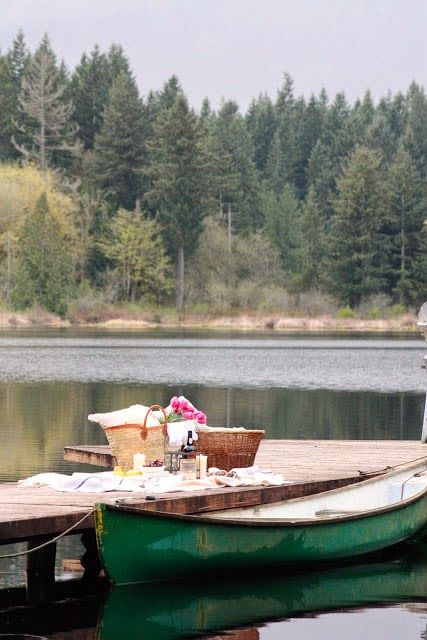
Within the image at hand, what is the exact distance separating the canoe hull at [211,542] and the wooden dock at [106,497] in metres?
0.33

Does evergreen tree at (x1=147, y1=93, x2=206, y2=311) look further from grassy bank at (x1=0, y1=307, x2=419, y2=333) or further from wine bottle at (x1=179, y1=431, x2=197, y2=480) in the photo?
wine bottle at (x1=179, y1=431, x2=197, y2=480)

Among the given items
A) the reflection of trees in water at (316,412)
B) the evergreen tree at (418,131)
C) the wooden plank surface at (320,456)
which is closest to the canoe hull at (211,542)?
the wooden plank surface at (320,456)

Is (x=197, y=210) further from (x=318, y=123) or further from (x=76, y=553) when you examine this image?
(x=76, y=553)

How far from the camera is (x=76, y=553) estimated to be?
47.9 ft

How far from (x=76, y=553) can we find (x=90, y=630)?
2.77 meters

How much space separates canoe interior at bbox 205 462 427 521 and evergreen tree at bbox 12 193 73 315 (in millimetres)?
79415

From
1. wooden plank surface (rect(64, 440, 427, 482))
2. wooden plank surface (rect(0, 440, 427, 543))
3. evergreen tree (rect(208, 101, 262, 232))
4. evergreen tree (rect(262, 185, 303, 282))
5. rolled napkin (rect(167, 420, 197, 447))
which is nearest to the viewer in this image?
wooden plank surface (rect(0, 440, 427, 543))

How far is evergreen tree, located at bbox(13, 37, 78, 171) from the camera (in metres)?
113

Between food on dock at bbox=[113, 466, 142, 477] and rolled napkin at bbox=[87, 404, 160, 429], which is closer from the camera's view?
food on dock at bbox=[113, 466, 142, 477]

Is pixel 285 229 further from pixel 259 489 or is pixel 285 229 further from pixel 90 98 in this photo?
pixel 259 489

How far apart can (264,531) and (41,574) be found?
2030 mm

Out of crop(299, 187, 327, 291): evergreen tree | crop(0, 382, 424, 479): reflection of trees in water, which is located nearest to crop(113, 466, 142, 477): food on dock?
crop(0, 382, 424, 479): reflection of trees in water

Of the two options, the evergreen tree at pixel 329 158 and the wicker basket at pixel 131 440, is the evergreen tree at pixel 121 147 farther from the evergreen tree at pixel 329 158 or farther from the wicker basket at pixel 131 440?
the wicker basket at pixel 131 440

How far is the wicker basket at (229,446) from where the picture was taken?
48.6 feet
